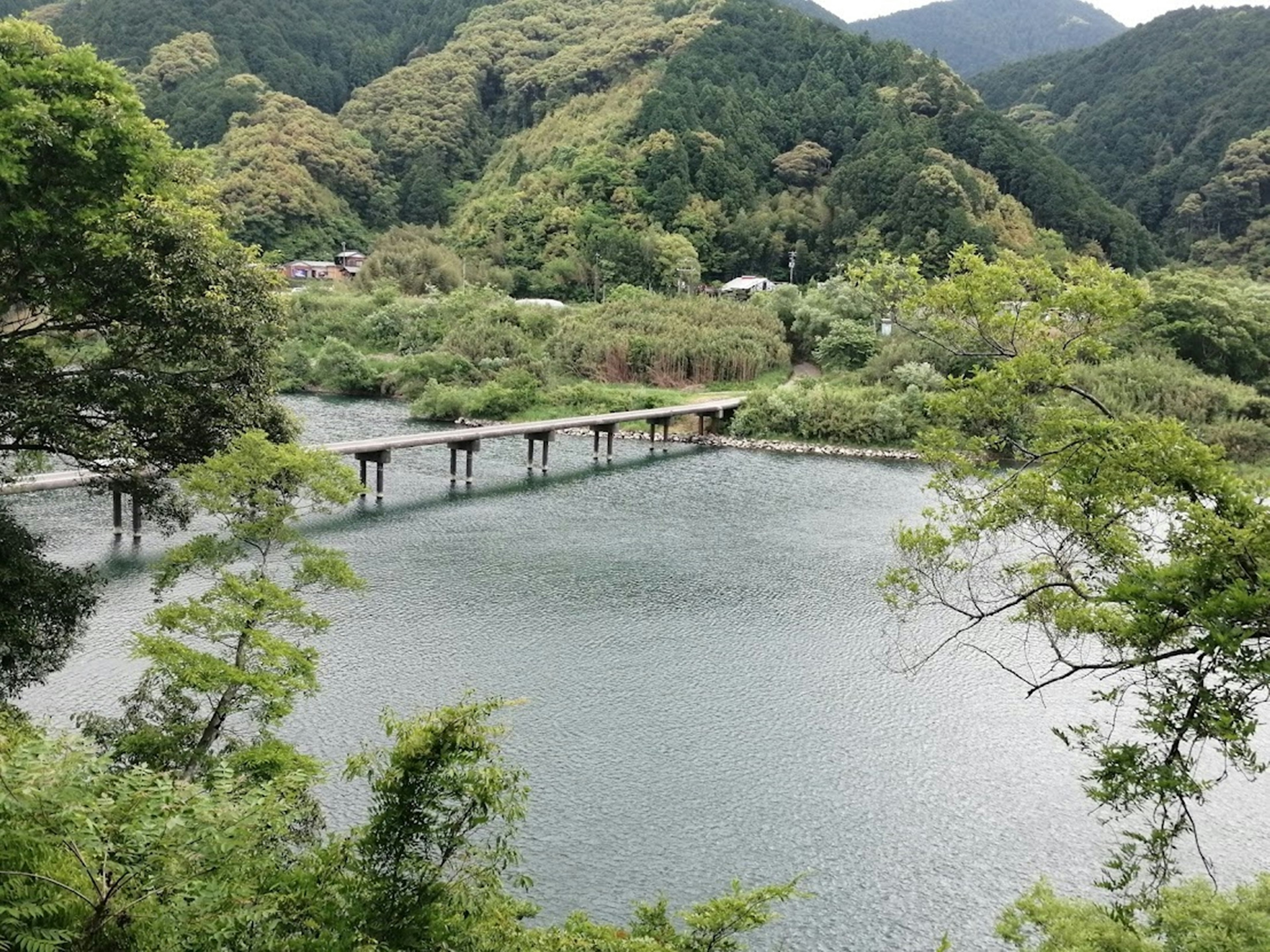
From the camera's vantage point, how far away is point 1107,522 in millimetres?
6336

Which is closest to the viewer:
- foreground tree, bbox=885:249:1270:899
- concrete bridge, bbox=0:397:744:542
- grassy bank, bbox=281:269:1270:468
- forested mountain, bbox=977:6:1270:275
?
foreground tree, bbox=885:249:1270:899

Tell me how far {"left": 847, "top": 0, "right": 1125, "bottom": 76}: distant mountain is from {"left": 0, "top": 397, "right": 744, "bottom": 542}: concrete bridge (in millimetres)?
142570

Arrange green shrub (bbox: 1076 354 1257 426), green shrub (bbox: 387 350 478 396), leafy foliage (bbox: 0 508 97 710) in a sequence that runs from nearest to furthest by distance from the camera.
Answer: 1. leafy foliage (bbox: 0 508 97 710)
2. green shrub (bbox: 1076 354 1257 426)
3. green shrub (bbox: 387 350 478 396)

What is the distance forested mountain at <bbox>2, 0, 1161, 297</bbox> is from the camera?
63.6 meters

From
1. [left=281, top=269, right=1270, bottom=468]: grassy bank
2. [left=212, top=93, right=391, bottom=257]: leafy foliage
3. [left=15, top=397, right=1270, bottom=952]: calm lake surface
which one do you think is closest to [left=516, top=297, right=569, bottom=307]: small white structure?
[left=281, top=269, right=1270, bottom=468]: grassy bank

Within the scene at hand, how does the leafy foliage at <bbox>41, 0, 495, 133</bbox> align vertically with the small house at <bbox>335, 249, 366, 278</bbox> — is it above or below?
above

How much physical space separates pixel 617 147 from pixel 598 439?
149 ft

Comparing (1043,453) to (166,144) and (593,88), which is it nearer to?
(166,144)

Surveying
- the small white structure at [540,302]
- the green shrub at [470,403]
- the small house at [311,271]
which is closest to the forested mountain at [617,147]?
the small white structure at [540,302]

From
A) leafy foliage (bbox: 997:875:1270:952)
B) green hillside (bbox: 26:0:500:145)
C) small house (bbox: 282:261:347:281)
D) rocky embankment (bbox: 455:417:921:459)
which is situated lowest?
rocky embankment (bbox: 455:417:921:459)

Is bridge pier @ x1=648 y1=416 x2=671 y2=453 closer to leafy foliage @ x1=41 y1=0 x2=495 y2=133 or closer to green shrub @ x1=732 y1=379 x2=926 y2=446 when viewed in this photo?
green shrub @ x1=732 y1=379 x2=926 y2=446

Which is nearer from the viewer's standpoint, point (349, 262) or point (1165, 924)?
point (1165, 924)

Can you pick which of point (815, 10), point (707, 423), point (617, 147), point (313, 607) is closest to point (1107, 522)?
point (313, 607)

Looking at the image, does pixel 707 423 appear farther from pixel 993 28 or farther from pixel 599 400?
pixel 993 28
